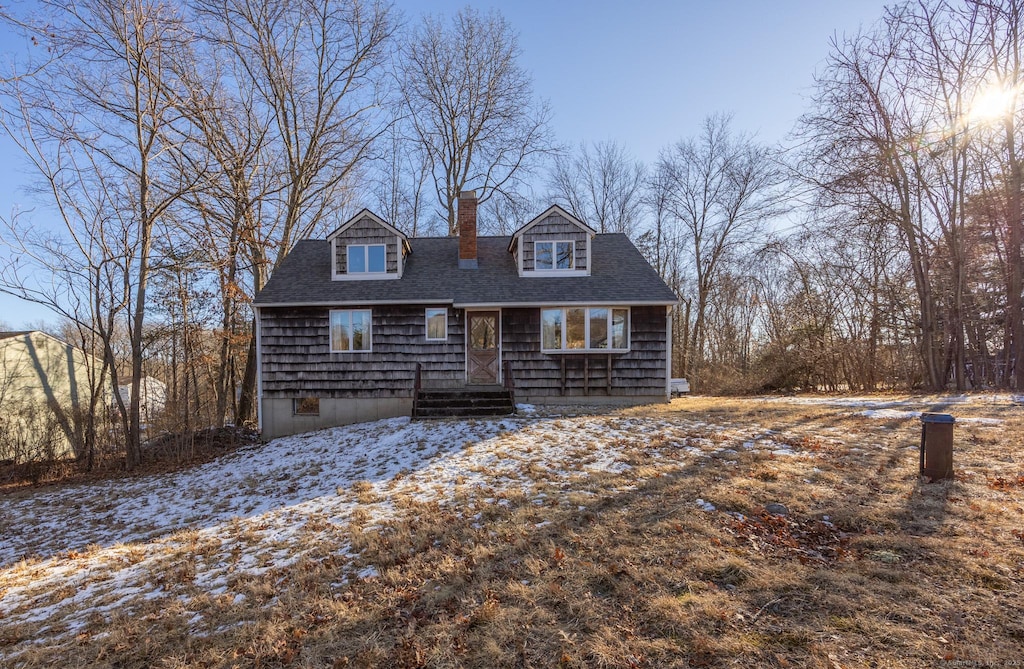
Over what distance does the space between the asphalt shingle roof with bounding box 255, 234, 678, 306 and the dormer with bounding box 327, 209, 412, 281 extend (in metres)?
0.31

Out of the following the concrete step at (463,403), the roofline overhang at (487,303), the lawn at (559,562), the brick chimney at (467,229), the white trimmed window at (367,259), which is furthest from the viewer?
the brick chimney at (467,229)

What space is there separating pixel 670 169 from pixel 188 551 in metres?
27.6

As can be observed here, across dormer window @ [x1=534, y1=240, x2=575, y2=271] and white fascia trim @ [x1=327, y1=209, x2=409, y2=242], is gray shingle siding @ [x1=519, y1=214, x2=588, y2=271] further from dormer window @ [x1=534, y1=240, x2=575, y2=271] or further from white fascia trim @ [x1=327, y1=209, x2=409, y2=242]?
white fascia trim @ [x1=327, y1=209, x2=409, y2=242]

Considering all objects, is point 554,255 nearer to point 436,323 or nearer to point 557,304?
point 557,304

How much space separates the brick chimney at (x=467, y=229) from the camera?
14.3m

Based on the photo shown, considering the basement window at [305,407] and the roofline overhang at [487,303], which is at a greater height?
the roofline overhang at [487,303]

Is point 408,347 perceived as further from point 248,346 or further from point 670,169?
point 670,169

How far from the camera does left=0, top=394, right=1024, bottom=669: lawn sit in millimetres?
2996

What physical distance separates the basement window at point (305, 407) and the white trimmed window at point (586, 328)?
7.39m

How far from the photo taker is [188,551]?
5.29 meters

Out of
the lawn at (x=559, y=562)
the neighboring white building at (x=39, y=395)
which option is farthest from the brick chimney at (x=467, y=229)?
the neighboring white building at (x=39, y=395)

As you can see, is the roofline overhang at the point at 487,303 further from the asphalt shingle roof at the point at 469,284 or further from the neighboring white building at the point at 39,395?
the neighboring white building at the point at 39,395

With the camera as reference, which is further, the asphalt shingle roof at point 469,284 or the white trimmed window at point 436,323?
the white trimmed window at point 436,323

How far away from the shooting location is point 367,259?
1374 centimetres
